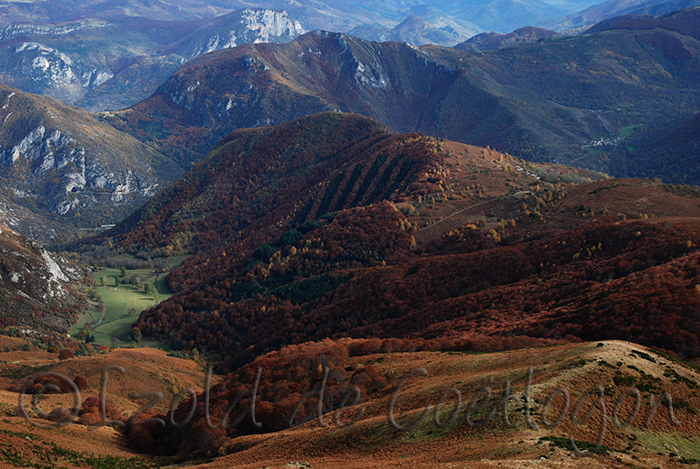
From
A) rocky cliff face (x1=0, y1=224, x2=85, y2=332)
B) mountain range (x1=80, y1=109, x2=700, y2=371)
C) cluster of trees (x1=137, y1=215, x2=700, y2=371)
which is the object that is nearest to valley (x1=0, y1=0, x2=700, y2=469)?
cluster of trees (x1=137, y1=215, x2=700, y2=371)

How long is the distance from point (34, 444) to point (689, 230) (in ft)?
286

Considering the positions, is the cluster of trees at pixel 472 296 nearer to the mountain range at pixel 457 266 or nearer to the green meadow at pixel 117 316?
the mountain range at pixel 457 266

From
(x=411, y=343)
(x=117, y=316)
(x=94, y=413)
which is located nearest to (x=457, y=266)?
(x=411, y=343)

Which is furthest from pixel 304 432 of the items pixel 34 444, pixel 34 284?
pixel 34 284

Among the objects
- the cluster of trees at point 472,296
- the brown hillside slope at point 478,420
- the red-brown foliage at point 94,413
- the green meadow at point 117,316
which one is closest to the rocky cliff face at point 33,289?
the green meadow at point 117,316

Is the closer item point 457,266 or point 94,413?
point 94,413

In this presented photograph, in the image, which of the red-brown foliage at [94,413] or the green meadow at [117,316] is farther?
the green meadow at [117,316]

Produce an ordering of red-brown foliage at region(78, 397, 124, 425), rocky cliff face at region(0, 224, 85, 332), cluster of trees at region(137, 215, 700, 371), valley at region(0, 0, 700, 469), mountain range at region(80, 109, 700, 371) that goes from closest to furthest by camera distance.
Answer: valley at region(0, 0, 700, 469), cluster of trees at region(137, 215, 700, 371), red-brown foliage at region(78, 397, 124, 425), mountain range at region(80, 109, 700, 371), rocky cliff face at region(0, 224, 85, 332)

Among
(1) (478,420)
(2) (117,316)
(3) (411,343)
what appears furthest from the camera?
(2) (117,316)

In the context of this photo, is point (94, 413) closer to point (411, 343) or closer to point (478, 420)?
point (411, 343)

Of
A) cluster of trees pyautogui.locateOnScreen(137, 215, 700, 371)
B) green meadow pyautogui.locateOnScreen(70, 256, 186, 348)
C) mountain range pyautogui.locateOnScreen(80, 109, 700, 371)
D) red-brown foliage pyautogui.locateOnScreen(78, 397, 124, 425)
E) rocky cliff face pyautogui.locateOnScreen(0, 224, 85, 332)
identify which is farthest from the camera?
green meadow pyautogui.locateOnScreen(70, 256, 186, 348)

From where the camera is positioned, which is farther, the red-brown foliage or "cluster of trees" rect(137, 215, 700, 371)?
the red-brown foliage

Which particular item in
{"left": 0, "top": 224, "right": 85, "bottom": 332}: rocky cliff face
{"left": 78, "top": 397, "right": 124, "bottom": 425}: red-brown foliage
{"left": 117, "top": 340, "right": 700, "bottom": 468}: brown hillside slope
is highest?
{"left": 117, "top": 340, "right": 700, "bottom": 468}: brown hillside slope

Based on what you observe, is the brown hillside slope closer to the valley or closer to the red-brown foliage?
the valley
